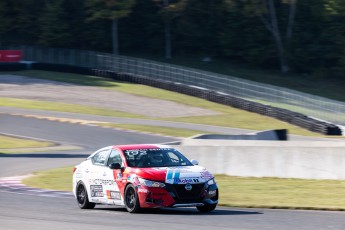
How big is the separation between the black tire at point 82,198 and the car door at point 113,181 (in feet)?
2.36

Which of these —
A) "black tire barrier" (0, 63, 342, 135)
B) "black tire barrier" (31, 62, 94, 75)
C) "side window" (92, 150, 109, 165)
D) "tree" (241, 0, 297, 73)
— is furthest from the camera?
"tree" (241, 0, 297, 73)

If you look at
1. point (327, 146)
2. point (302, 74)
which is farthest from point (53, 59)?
point (327, 146)

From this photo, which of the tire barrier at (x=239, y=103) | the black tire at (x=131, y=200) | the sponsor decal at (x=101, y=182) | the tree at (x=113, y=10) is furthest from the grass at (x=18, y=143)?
the tree at (x=113, y=10)

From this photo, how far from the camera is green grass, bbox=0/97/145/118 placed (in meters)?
53.7

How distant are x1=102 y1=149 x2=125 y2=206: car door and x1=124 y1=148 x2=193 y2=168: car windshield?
9.5 inches

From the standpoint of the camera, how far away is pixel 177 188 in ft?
50.3

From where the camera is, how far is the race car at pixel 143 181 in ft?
50.4

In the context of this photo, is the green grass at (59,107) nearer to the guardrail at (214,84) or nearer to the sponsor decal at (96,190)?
the guardrail at (214,84)

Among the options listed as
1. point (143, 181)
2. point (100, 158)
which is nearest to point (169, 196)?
point (143, 181)

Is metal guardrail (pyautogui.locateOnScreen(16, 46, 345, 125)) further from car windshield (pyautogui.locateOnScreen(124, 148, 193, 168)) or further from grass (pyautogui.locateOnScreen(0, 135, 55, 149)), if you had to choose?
car windshield (pyautogui.locateOnScreen(124, 148, 193, 168))

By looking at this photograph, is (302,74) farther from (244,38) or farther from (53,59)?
(53,59)

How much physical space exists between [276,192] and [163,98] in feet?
130

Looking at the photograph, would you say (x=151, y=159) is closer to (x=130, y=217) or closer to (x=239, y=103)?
(x=130, y=217)

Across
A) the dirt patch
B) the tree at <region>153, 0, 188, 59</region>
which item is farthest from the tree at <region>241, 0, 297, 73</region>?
the dirt patch
